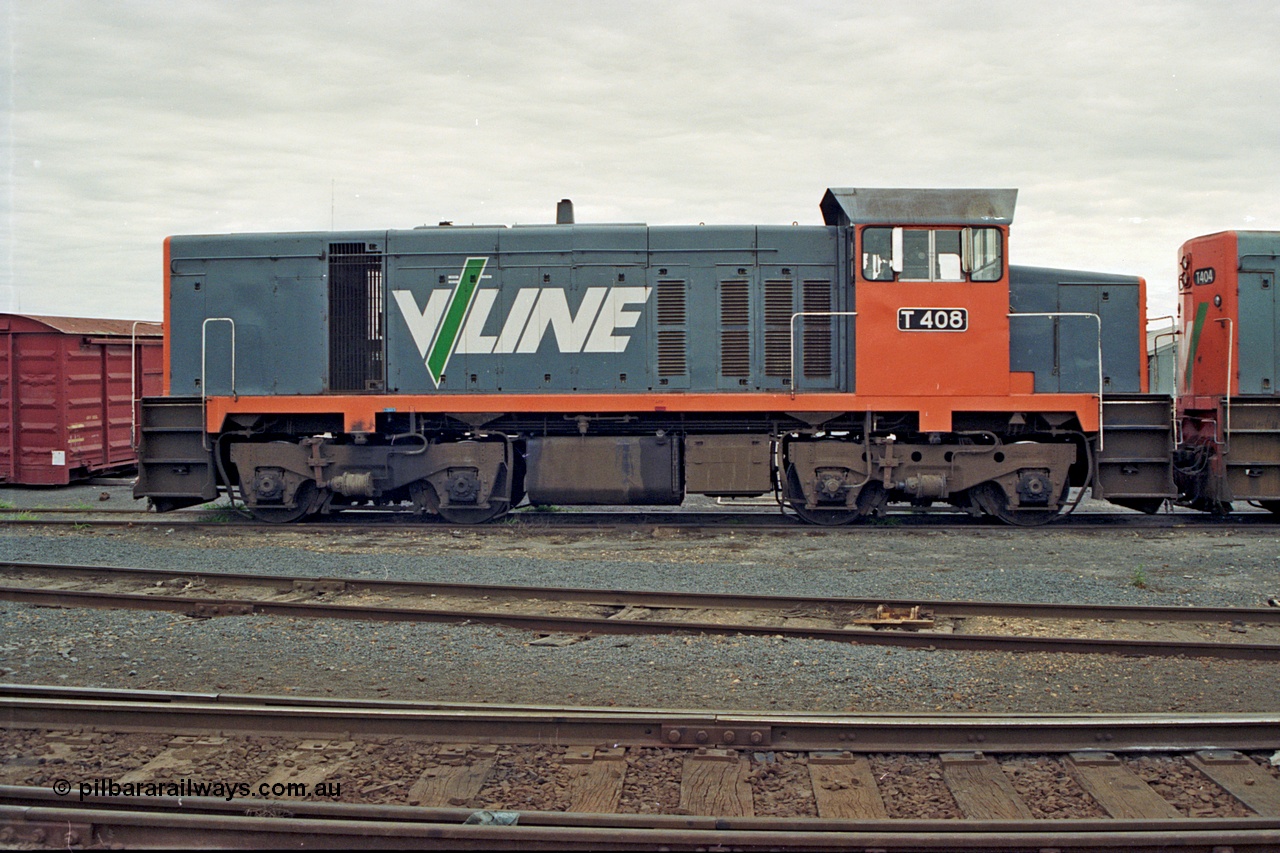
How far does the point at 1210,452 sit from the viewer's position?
464 inches

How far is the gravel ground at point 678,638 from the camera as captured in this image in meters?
5.57

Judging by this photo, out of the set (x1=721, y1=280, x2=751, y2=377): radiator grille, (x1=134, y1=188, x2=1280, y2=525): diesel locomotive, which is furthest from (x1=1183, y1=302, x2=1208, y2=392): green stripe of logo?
(x1=721, y1=280, x2=751, y2=377): radiator grille

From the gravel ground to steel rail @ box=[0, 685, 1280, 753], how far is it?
480 millimetres

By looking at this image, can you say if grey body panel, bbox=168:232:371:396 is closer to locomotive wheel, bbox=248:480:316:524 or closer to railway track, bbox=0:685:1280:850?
locomotive wheel, bbox=248:480:316:524

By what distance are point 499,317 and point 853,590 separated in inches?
225

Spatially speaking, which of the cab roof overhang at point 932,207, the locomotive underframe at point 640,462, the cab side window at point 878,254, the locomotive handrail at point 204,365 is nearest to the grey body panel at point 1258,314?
the locomotive underframe at point 640,462

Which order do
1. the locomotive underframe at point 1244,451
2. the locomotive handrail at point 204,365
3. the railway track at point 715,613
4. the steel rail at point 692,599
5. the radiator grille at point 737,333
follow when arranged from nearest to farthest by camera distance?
the railway track at point 715,613
the steel rail at point 692,599
the locomotive underframe at point 1244,451
the radiator grille at point 737,333
the locomotive handrail at point 204,365

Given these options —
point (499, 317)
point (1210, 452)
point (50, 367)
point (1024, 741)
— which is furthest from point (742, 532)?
point (50, 367)

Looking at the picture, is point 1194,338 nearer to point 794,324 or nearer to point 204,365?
point 794,324

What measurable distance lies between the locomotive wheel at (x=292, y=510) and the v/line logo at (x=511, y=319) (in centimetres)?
209

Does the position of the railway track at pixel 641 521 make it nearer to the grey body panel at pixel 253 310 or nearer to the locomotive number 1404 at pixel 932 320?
the grey body panel at pixel 253 310

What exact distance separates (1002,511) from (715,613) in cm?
552

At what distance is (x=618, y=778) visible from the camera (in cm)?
429

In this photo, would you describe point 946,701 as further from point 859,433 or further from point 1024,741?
point 859,433
